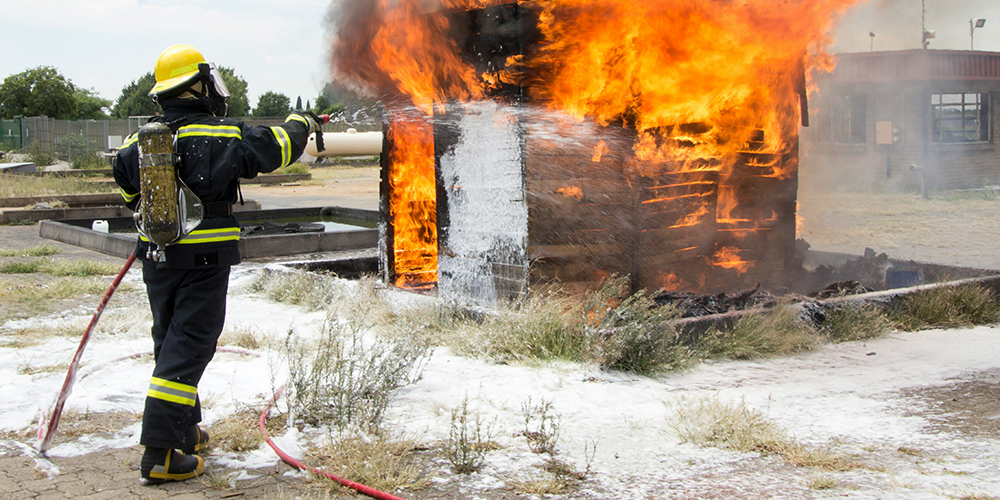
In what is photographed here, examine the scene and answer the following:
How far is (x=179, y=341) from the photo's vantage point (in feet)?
12.0

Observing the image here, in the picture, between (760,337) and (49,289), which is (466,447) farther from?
(49,289)

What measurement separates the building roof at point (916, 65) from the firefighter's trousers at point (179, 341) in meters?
20.8

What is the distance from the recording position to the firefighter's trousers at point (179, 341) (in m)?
3.57

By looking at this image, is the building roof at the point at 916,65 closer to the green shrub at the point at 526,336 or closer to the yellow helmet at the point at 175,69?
the green shrub at the point at 526,336

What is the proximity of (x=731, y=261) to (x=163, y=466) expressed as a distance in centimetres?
562

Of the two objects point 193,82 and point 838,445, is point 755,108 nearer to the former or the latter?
point 838,445

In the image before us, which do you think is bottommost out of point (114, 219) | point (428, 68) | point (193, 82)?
point (114, 219)

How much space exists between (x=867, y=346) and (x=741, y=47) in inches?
111

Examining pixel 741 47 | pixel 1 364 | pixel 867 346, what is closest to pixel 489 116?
pixel 741 47

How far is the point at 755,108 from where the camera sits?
7.63 m

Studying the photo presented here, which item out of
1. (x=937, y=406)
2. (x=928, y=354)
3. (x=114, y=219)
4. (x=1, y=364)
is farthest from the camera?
(x=114, y=219)

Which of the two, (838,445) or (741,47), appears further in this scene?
(741,47)

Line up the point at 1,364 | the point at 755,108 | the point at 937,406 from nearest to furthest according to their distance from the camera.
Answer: the point at 937,406 < the point at 1,364 < the point at 755,108

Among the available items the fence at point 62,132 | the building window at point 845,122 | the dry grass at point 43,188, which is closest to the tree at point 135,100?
the fence at point 62,132
